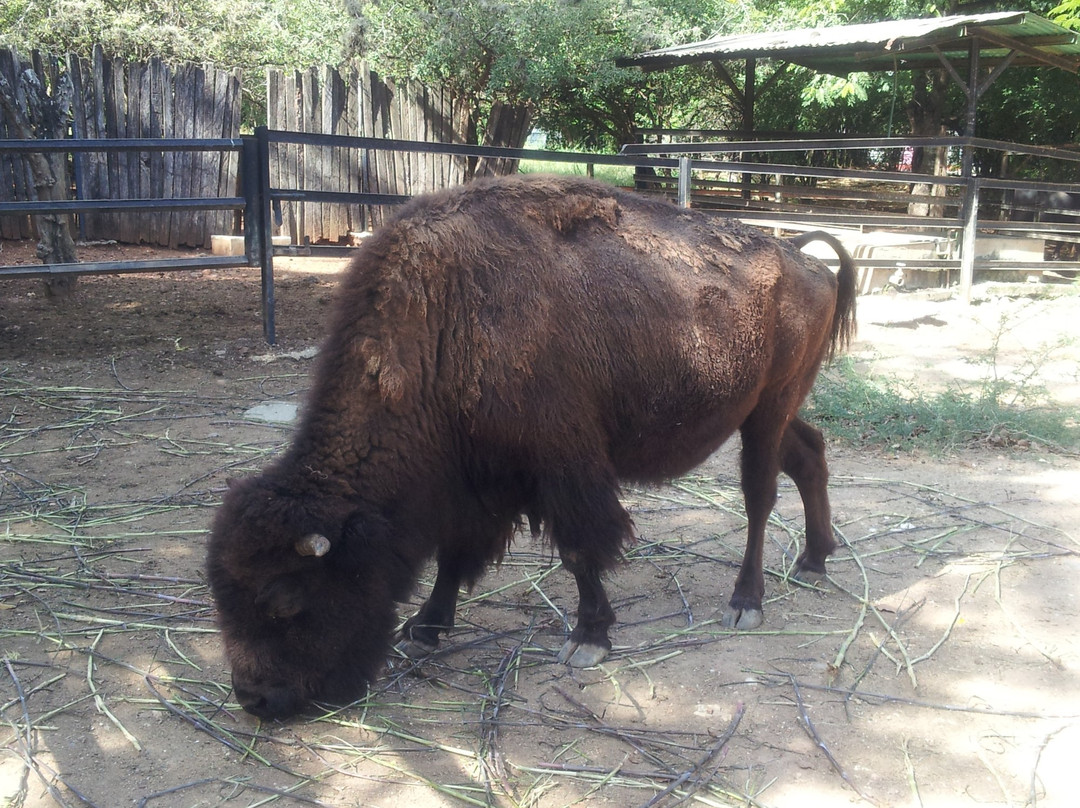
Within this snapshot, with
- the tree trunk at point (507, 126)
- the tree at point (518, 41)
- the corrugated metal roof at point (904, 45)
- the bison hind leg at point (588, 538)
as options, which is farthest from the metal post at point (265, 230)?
the corrugated metal roof at point (904, 45)

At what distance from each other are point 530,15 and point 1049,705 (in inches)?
547

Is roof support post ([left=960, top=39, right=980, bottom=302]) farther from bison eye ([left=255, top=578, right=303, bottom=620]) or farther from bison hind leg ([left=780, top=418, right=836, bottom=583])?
bison eye ([left=255, top=578, right=303, bottom=620])

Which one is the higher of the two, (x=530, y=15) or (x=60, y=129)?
(x=530, y=15)

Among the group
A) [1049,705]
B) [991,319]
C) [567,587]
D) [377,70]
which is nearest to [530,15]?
[377,70]

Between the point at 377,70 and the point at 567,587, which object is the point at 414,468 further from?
the point at 377,70

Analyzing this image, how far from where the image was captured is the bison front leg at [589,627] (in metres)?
3.79

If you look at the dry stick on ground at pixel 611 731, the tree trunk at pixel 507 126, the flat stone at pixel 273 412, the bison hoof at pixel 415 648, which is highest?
the tree trunk at pixel 507 126

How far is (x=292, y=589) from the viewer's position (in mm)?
3178

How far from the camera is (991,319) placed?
1062 cm

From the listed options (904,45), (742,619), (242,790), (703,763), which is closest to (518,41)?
(904,45)

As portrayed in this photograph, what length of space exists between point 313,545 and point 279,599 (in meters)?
0.25

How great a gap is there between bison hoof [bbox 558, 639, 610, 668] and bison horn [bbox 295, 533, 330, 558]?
47.9 inches

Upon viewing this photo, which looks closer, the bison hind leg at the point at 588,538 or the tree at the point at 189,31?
the bison hind leg at the point at 588,538

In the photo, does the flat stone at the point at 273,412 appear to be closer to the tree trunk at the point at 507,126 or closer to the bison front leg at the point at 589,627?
the bison front leg at the point at 589,627
